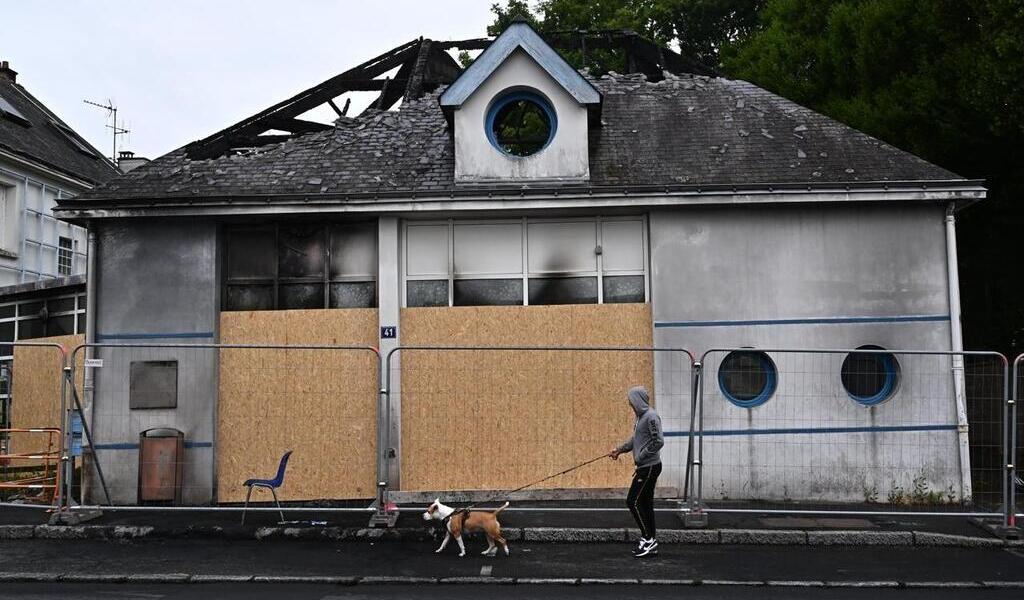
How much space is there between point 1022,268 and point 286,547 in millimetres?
14559

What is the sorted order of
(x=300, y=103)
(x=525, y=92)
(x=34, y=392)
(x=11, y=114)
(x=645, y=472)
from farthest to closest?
(x=11, y=114), (x=34, y=392), (x=300, y=103), (x=525, y=92), (x=645, y=472)

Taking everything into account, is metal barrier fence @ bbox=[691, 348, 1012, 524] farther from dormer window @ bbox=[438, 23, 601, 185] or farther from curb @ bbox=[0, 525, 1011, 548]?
dormer window @ bbox=[438, 23, 601, 185]

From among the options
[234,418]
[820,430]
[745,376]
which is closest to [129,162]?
[234,418]

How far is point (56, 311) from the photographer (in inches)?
698

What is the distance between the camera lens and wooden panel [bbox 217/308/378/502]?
1334 cm

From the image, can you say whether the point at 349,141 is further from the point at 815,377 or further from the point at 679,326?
the point at 815,377

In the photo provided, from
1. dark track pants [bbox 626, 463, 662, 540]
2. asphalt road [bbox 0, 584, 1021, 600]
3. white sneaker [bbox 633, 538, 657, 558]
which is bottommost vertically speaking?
asphalt road [bbox 0, 584, 1021, 600]

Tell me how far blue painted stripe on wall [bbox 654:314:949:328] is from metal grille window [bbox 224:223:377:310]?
4.21 m

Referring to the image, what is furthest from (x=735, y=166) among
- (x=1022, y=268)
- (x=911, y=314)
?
(x=1022, y=268)

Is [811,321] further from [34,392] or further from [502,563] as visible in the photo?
A: [34,392]

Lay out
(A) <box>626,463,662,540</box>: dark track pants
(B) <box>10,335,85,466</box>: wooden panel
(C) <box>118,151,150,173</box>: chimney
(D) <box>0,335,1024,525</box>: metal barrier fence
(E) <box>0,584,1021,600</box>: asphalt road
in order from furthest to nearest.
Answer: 1. (C) <box>118,151,150,173</box>: chimney
2. (B) <box>10,335,85,466</box>: wooden panel
3. (D) <box>0,335,1024,525</box>: metal barrier fence
4. (A) <box>626,463,662,540</box>: dark track pants
5. (E) <box>0,584,1021,600</box>: asphalt road

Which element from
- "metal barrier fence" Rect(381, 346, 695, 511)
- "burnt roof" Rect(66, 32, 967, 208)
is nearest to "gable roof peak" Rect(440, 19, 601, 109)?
"burnt roof" Rect(66, 32, 967, 208)

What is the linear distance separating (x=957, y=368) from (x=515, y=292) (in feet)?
19.5

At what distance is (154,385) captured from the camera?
13477mm
